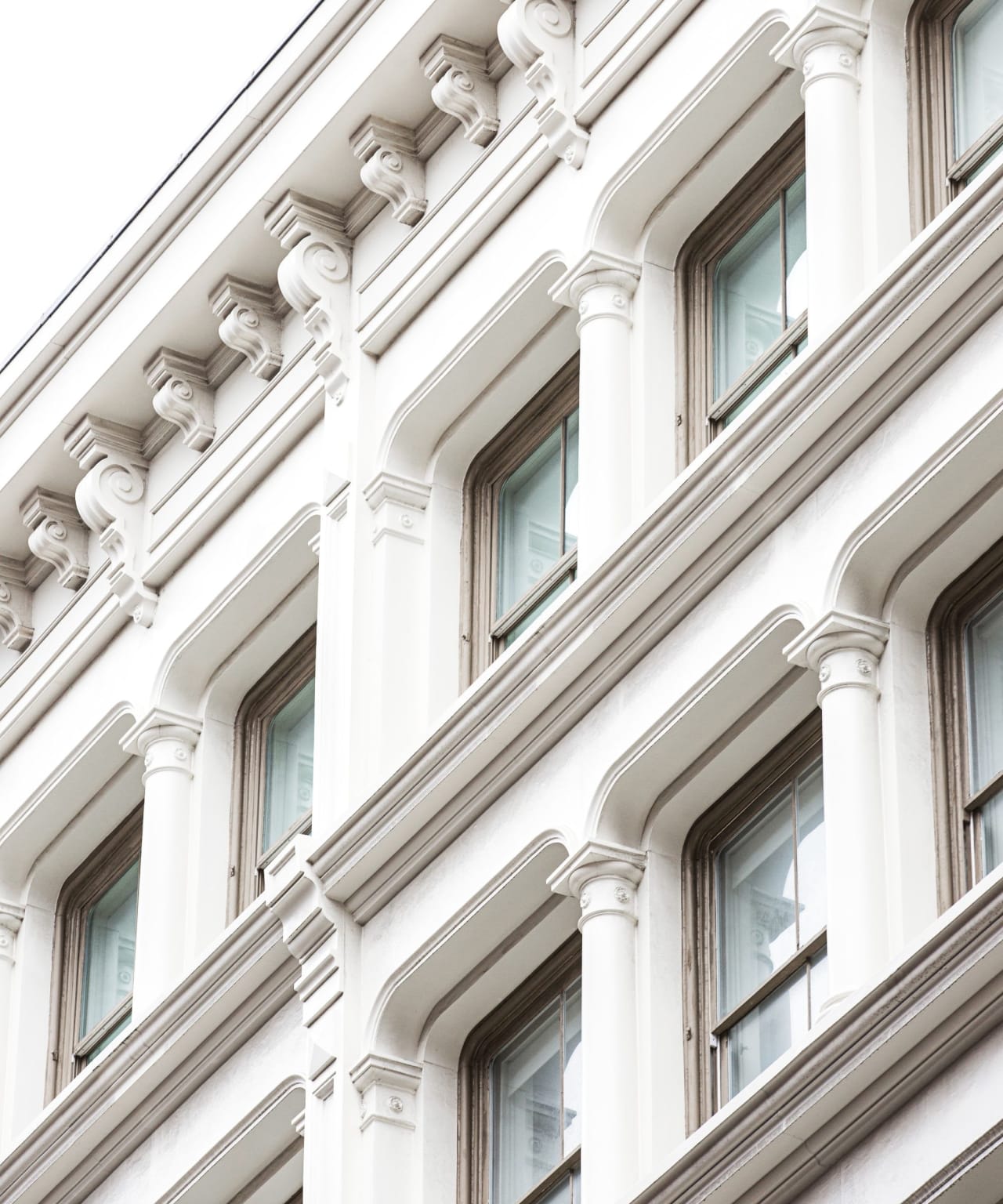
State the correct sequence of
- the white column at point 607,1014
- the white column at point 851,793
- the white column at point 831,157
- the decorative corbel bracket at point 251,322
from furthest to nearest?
1. the decorative corbel bracket at point 251,322
2. the white column at point 831,157
3. the white column at point 607,1014
4. the white column at point 851,793

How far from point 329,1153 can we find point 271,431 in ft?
Answer: 16.8

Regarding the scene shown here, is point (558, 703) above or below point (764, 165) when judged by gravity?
below

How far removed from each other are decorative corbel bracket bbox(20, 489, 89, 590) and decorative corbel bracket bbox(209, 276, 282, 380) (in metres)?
1.99

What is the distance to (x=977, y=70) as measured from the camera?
18.5 metres

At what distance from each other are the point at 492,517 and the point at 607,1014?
167 inches

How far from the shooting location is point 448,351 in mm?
21531

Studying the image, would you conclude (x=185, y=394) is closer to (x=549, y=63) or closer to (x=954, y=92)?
(x=549, y=63)

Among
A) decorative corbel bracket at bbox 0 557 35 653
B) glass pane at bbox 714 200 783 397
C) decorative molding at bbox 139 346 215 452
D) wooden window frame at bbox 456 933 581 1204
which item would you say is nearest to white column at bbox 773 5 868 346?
glass pane at bbox 714 200 783 397

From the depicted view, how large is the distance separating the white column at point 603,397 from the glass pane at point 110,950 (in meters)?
5.40

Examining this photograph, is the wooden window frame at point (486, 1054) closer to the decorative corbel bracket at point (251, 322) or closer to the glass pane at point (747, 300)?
the glass pane at point (747, 300)

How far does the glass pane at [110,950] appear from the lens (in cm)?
2400

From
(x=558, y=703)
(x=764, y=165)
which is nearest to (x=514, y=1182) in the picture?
(x=558, y=703)

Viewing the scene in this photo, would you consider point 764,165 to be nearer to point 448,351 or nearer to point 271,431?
point 448,351

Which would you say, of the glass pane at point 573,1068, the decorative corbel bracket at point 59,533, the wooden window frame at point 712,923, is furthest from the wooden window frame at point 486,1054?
the decorative corbel bracket at point 59,533
